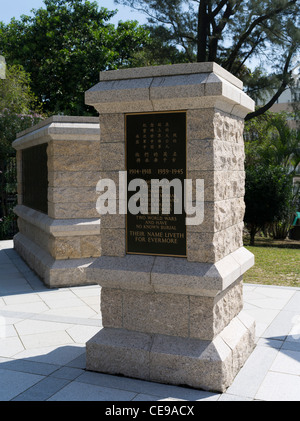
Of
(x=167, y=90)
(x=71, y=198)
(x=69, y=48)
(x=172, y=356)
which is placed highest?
(x=69, y=48)

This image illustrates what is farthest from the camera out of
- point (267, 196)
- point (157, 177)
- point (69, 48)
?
point (69, 48)

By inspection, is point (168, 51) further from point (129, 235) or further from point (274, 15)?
point (129, 235)

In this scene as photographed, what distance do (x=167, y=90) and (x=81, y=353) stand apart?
2816 millimetres

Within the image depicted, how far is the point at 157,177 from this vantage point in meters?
4.34

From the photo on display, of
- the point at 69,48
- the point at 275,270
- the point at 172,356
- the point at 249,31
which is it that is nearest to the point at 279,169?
the point at 249,31

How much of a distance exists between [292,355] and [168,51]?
1359 cm

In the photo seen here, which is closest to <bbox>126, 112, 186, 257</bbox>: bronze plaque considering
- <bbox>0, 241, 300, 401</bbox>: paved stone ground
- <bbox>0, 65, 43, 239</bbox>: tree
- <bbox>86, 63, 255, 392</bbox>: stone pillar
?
<bbox>86, 63, 255, 392</bbox>: stone pillar

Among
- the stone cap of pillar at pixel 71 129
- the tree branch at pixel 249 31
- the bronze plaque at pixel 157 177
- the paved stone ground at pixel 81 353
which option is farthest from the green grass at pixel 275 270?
the tree branch at pixel 249 31

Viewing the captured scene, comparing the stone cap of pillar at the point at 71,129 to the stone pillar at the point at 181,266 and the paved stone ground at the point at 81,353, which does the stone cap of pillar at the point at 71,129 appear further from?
the stone pillar at the point at 181,266

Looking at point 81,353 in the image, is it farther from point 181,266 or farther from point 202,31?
point 202,31

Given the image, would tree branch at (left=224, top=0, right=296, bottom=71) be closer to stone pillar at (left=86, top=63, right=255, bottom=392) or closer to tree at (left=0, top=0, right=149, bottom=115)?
tree at (left=0, top=0, right=149, bottom=115)

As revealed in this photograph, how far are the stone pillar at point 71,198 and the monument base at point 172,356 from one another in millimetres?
3419

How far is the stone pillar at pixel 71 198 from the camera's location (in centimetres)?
776

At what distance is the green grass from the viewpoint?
869 centimetres
